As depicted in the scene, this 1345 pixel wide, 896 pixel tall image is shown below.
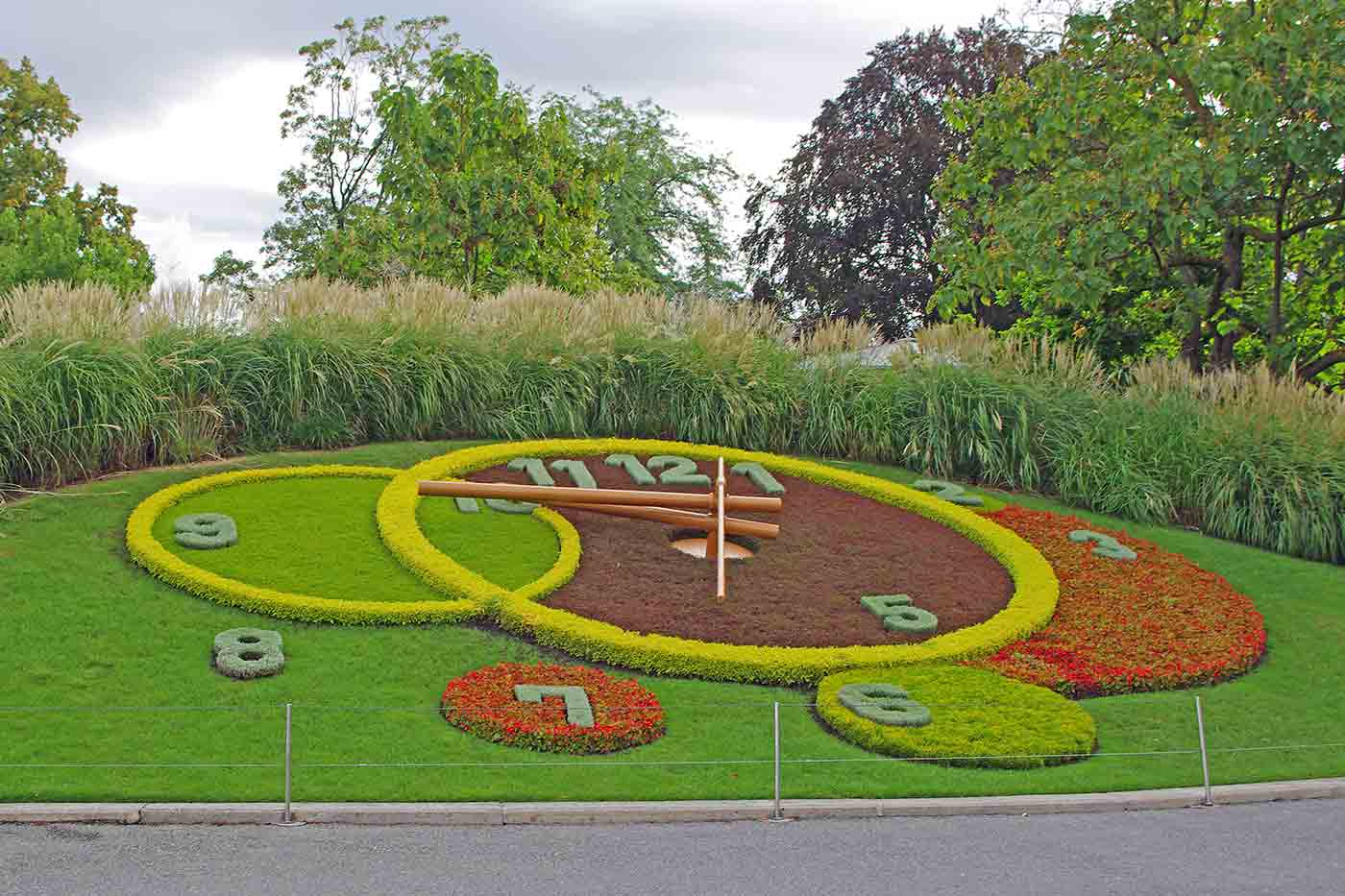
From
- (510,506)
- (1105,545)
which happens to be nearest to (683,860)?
(510,506)

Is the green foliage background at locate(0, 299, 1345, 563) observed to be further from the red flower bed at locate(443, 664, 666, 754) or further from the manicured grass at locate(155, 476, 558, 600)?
the red flower bed at locate(443, 664, 666, 754)

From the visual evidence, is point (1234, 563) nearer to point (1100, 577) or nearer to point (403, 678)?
point (1100, 577)

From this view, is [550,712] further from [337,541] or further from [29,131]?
[29,131]

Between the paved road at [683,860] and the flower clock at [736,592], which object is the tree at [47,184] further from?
the paved road at [683,860]

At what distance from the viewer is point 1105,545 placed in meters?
13.2

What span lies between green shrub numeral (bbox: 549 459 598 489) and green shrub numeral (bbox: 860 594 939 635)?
3234 millimetres

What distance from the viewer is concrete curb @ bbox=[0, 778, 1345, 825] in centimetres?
708

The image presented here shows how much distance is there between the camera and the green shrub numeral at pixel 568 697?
8.48 metres

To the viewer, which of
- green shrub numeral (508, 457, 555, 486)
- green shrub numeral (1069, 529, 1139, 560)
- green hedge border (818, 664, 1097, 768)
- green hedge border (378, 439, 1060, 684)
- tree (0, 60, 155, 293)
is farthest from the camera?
tree (0, 60, 155, 293)

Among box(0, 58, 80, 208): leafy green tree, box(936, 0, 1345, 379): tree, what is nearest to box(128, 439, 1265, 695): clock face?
box(936, 0, 1345, 379): tree

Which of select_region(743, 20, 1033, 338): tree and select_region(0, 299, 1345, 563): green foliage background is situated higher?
select_region(743, 20, 1033, 338): tree

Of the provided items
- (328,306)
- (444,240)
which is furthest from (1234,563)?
(444,240)

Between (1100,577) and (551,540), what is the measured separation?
5.14 meters

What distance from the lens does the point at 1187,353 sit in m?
20.0
